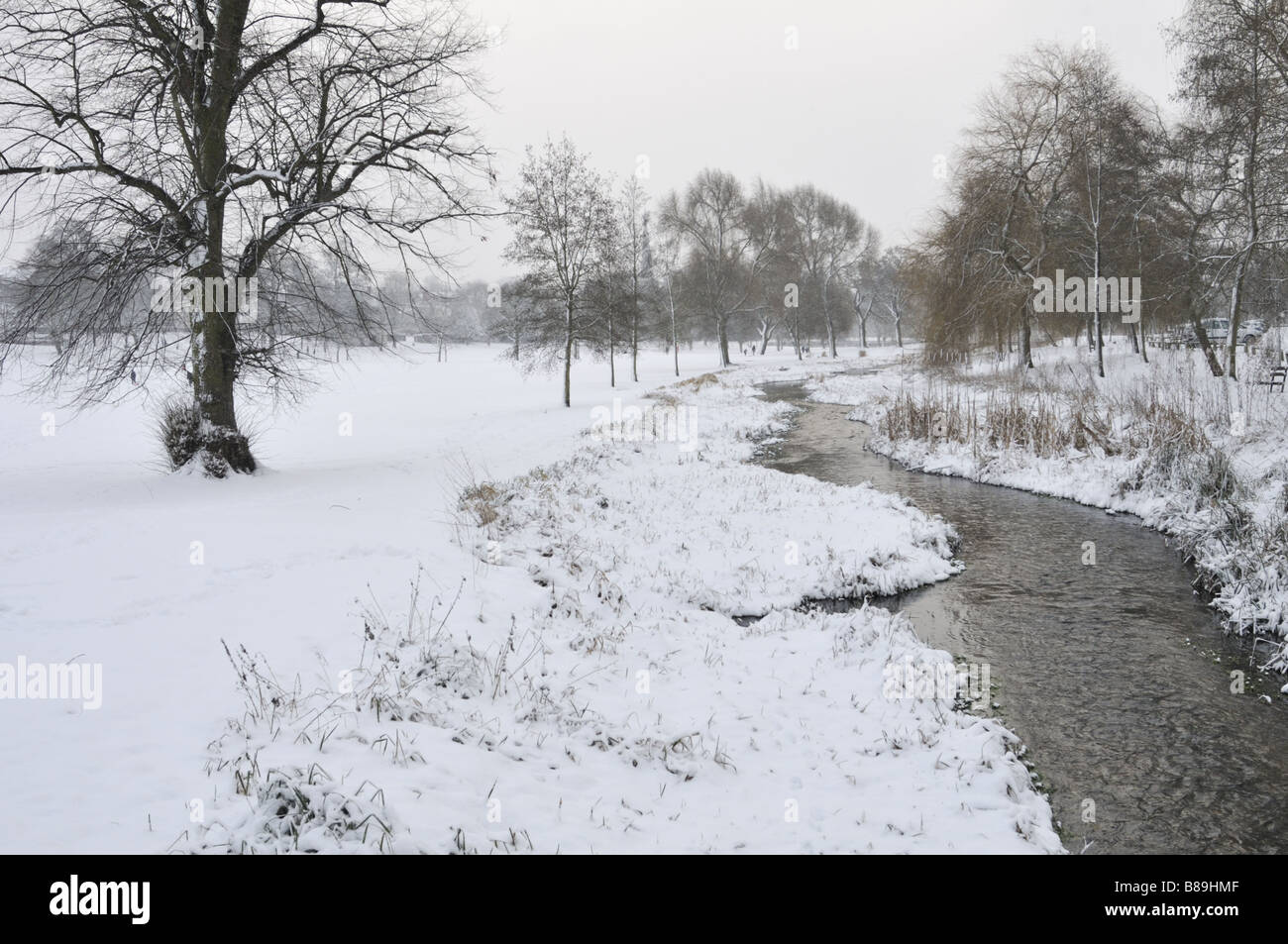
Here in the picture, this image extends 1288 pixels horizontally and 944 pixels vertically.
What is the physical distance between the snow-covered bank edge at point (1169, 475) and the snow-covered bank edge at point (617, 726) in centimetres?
372

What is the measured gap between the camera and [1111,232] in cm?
2584

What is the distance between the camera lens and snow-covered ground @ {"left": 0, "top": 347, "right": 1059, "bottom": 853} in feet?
12.7

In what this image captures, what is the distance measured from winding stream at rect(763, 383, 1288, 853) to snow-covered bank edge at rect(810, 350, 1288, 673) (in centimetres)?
44

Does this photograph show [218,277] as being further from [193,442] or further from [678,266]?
[678,266]

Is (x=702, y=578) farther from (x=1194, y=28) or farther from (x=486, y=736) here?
(x=1194, y=28)

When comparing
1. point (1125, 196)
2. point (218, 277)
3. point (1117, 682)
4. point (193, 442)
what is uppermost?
point (1125, 196)

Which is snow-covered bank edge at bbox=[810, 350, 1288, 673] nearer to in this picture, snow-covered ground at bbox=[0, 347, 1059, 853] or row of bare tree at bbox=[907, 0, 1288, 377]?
snow-covered ground at bbox=[0, 347, 1059, 853]

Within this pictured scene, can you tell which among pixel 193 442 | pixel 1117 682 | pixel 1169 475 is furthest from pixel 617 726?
pixel 1169 475

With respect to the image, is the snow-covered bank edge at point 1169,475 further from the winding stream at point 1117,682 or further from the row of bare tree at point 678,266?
the row of bare tree at point 678,266

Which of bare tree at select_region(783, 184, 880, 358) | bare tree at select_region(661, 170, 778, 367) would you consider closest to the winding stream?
bare tree at select_region(661, 170, 778, 367)

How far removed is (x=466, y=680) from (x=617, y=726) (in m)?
1.38

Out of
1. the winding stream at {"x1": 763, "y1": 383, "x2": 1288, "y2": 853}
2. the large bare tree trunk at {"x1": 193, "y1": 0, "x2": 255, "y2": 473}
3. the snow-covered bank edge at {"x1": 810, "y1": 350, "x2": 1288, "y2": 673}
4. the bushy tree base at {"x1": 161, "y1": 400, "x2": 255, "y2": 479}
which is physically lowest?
the winding stream at {"x1": 763, "y1": 383, "x2": 1288, "y2": 853}

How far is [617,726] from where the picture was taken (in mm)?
5473

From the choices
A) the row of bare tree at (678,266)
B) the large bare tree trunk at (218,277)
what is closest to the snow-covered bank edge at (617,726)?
the large bare tree trunk at (218,277)
